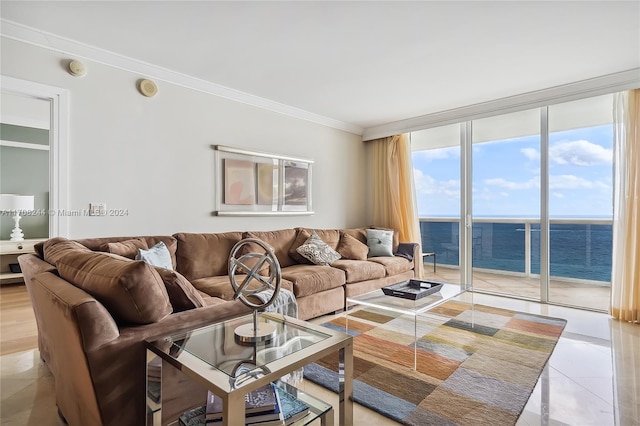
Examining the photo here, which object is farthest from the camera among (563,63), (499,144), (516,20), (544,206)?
(499,144)

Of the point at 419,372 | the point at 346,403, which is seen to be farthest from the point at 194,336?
the point at 419,372

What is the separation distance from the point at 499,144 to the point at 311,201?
103 inches

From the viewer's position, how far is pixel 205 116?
350cm

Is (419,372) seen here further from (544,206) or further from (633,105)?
(633,105)

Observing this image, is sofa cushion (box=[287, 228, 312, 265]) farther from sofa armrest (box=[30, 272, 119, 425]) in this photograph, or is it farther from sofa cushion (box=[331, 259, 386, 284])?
sofa armrest (box=[30, 272, 119, 425])

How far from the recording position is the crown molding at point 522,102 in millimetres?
3301

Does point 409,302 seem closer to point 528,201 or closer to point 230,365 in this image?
point 230,365

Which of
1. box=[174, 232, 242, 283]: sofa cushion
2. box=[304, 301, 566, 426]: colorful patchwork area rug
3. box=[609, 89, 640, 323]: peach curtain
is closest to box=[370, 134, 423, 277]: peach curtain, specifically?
Result: box=[304, 301, 566, 426]: colorful patchwork area rug

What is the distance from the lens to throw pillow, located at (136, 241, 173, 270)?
2350mm

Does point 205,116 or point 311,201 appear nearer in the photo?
point 205,116

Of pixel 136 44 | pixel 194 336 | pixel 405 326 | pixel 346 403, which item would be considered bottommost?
pixel 405 326

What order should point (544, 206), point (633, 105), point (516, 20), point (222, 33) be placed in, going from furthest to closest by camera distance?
point (544, 206) < point (633, 105) < point (222, 33) < point (516, 20)

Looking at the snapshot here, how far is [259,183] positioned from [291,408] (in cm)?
291

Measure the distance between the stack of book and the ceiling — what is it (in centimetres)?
231
